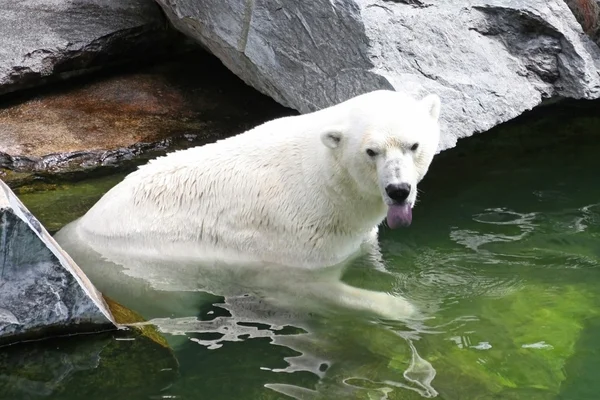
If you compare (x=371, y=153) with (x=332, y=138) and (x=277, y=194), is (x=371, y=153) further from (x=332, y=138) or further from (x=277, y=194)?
(x=277, y=194)

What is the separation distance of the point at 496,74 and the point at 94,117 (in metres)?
4.04

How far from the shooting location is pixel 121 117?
8734 mm

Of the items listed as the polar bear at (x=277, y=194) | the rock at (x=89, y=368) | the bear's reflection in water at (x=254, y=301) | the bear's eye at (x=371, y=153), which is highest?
the bear's eye at (x=371, y=153)

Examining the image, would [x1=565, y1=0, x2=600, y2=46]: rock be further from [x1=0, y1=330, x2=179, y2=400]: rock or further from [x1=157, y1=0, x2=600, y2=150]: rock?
[x1=0, y1=330, x2=179, y2=400]: rock

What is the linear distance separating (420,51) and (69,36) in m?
3.83

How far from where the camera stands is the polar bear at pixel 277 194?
5.34 meters

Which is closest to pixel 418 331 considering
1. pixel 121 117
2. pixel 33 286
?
pixel 33 286

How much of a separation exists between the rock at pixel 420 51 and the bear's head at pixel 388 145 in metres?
1.62

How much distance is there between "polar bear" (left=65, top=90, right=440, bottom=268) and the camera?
5336 mm

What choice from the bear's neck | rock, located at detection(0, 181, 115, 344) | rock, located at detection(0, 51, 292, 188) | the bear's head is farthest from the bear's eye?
rock, located at detection(0, 51, 292, 188)

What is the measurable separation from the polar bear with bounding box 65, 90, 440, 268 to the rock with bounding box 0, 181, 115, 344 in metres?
1.22

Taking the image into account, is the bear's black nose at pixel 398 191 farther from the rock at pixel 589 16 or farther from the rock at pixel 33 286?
the rock at pixel 589 16

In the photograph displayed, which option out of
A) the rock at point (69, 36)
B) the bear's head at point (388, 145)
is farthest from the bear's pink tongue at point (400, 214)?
the rock at point (69, 36)

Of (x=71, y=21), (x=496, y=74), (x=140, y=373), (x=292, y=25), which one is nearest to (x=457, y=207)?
(x=496, y=74)
